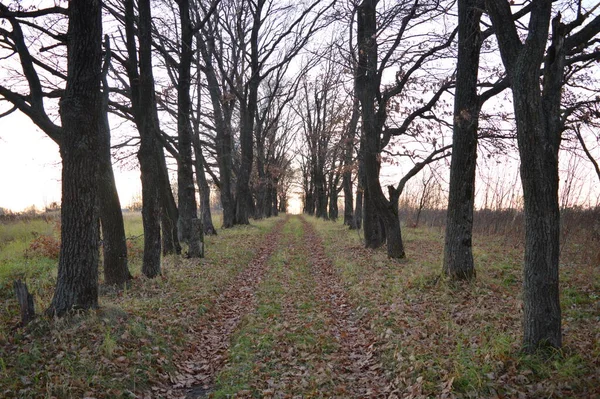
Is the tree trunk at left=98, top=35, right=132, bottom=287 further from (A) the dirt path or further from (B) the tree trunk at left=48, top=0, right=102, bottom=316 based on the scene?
(B) the tree trunk at left=48, top=0, right=102, bottom=316

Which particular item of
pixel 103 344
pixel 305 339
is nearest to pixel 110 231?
pixel 103 344

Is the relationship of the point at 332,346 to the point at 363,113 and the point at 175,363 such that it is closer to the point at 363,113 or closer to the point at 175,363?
the point at 175,363

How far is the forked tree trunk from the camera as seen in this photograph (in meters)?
8.12

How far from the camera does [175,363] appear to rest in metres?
5.49

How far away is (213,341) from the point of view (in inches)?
254

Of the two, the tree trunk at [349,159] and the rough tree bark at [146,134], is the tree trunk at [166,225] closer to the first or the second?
the rough tree bark at [146,134]

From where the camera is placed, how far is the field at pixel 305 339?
4.34 metres

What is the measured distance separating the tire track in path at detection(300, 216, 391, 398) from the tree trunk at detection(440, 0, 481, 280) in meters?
2.57

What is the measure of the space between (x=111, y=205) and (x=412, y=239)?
41.7 ft

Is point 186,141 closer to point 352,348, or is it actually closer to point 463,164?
point 463,164

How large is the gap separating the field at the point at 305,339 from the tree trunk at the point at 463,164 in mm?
577

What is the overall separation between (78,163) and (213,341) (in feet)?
11.9

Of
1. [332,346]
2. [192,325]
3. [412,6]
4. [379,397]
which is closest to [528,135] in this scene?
[379,397]

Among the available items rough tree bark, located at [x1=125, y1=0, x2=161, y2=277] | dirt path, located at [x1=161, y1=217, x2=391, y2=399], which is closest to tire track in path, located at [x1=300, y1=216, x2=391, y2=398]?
dirt path, located at [x1=161, y1=217, x2=391, y2=399]
